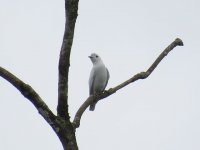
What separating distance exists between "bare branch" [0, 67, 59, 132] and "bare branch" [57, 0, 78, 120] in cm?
11

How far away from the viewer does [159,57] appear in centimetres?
498

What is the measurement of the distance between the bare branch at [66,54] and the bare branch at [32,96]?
0.11 m

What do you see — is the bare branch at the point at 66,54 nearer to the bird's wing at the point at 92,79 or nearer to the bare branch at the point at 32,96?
the bare branch at the point at 32,96

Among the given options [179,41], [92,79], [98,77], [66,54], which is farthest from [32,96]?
[92,79]

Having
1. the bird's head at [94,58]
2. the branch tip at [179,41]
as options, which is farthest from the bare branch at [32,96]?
the bird's head at [94,58]

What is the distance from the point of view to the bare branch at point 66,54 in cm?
394

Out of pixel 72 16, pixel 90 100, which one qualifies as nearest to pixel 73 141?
pixel 90 100

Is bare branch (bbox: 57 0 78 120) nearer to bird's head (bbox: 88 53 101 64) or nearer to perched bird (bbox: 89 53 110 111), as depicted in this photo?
perched bird (bbox: 89 53 110 111)

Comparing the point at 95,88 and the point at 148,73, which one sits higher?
the point at 95,88

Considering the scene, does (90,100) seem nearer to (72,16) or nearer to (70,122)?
(70,122)

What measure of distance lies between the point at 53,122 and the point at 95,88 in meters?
8.05

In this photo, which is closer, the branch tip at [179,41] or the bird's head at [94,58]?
the branch tip at [179,41]

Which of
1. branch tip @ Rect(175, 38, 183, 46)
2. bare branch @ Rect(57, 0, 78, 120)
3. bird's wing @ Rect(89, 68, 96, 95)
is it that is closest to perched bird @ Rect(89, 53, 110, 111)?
bird's wing @ Rect(89, 68, 96, 95)

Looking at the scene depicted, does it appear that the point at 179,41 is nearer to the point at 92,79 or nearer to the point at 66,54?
the point at 66,54
